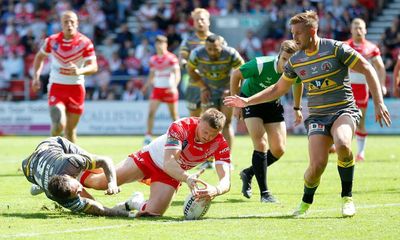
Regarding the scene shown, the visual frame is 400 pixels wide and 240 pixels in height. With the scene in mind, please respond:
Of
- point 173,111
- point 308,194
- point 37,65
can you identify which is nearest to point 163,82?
point 173,111

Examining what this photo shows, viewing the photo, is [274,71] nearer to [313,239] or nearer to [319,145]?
[319,145]

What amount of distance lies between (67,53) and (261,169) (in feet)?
16.9

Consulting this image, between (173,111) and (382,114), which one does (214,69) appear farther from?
(173,111)

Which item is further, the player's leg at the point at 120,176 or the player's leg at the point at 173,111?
the player's leg at the point at 173,111

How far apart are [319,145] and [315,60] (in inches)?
35.0

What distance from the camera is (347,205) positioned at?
9.33m

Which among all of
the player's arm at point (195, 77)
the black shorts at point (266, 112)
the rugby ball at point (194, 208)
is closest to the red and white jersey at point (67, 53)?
the player's arm at point (195, 77)

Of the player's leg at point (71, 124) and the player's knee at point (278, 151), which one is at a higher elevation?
the player's knee at point (278, 151)

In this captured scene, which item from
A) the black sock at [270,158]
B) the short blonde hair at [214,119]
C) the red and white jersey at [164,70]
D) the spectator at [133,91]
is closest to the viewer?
the short blonde hair at [214,119]

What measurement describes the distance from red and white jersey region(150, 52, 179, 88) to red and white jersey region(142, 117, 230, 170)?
12.2m

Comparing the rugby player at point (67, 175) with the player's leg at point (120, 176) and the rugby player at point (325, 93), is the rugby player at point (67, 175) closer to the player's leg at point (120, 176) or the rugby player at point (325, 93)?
the player's leg at point (120, 176)

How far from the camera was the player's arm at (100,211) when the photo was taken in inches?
372

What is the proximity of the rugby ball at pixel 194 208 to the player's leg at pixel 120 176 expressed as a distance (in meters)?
1.09

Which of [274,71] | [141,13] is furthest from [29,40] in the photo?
[274,71]
